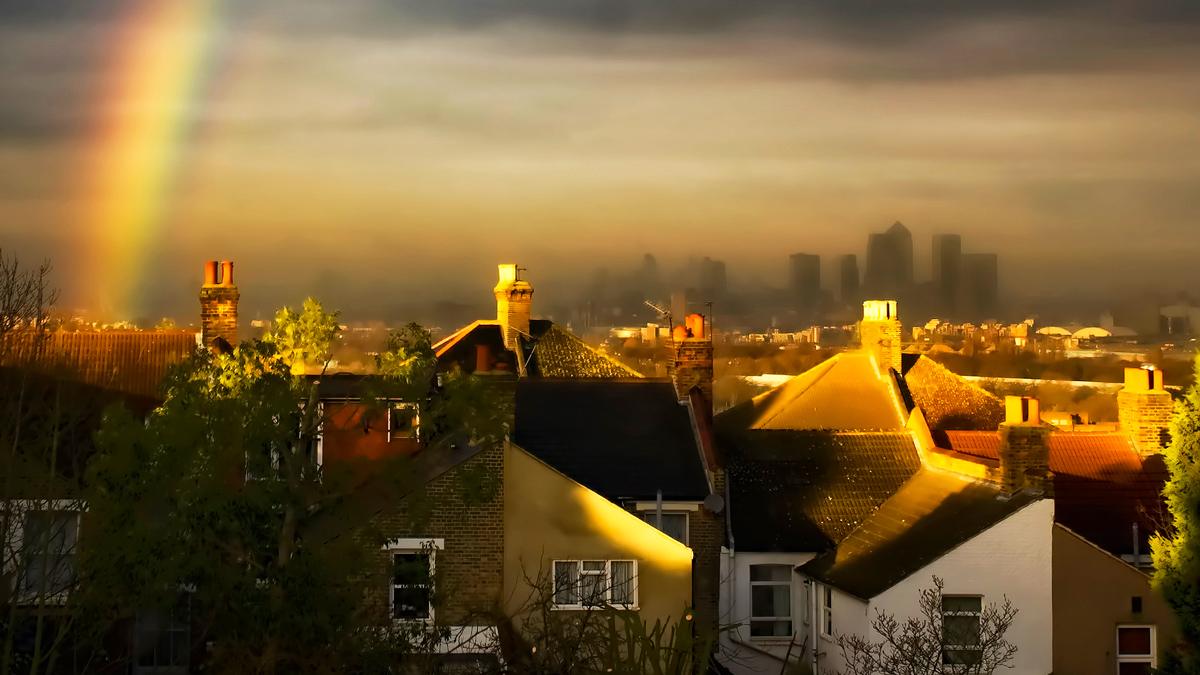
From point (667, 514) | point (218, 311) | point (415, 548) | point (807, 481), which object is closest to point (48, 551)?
point (415, 548)

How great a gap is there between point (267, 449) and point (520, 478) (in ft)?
21.0

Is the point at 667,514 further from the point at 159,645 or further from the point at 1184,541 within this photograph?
the point at 159,645

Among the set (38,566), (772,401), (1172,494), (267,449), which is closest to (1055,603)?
(1172,494)

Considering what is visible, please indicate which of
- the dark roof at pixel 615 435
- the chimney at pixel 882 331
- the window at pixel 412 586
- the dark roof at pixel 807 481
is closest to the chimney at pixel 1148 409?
the dark roof at pixel 807 481

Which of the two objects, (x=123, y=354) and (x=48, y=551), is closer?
(x=48, y=551)

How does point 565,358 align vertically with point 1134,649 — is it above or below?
above

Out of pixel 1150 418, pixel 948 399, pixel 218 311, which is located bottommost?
pixel 1150 418

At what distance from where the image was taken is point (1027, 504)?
1196 inches

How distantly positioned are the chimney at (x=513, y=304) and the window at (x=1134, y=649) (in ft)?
100

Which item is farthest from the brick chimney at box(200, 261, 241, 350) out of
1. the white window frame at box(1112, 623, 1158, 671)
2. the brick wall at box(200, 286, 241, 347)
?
the white window frame at box(1112, 623, 1158, 671)

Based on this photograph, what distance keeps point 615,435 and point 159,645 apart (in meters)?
12.5

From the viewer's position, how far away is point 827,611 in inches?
1278

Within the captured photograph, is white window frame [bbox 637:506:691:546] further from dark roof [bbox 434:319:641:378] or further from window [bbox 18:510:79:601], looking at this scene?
dark roof [bbox 434:319:641:378]

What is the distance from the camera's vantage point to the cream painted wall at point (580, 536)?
91.4 ft
